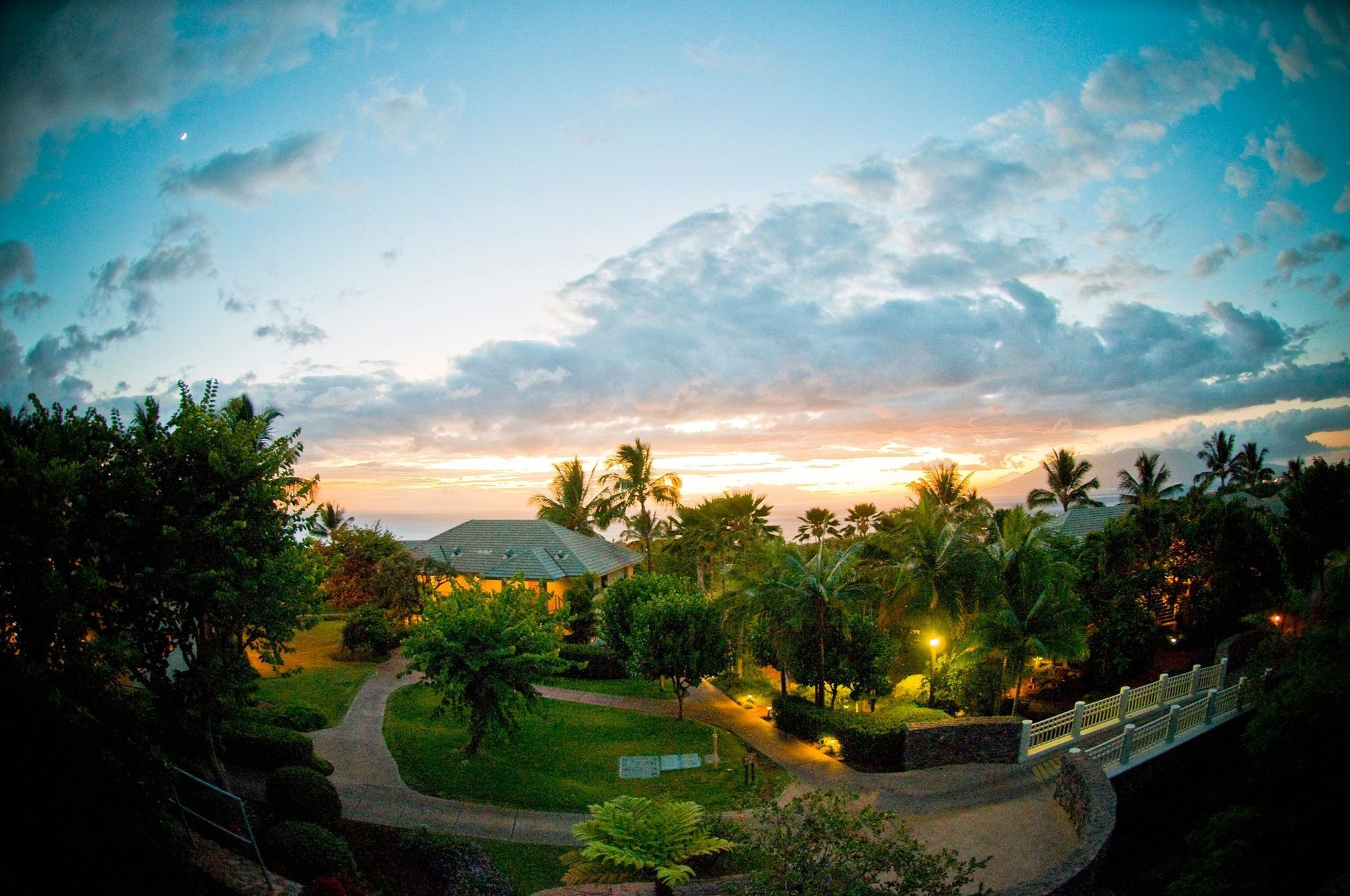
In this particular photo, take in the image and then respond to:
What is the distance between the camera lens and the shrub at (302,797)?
1106 centimetres

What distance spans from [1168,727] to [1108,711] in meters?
1.35

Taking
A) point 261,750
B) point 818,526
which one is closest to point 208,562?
point 261,750

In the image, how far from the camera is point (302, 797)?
11.1m

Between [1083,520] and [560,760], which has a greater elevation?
[1083,520]

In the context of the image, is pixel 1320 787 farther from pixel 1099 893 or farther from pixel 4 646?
pixel 4 646

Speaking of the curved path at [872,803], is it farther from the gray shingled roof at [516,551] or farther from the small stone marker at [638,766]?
the gray shingled roof at [516,551]

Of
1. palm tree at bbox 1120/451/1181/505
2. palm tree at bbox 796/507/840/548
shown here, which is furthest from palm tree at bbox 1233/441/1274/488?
palm tree at bbox 796/507/840/548

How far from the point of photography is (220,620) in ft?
37.2

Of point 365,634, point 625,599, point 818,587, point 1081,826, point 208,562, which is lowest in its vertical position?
point 1081,826

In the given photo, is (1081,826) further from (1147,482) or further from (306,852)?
(1147,482)

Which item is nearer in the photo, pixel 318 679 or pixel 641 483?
pixel 318 679

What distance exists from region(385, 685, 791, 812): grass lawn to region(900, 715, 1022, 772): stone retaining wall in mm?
3646

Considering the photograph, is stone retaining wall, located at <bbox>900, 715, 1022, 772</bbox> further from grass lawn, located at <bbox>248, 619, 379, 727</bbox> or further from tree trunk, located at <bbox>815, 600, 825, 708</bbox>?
grass lawn, located at <bbox>248, 619, 379, 727</bbox>

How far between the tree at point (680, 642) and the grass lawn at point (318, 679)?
31.9 ft
